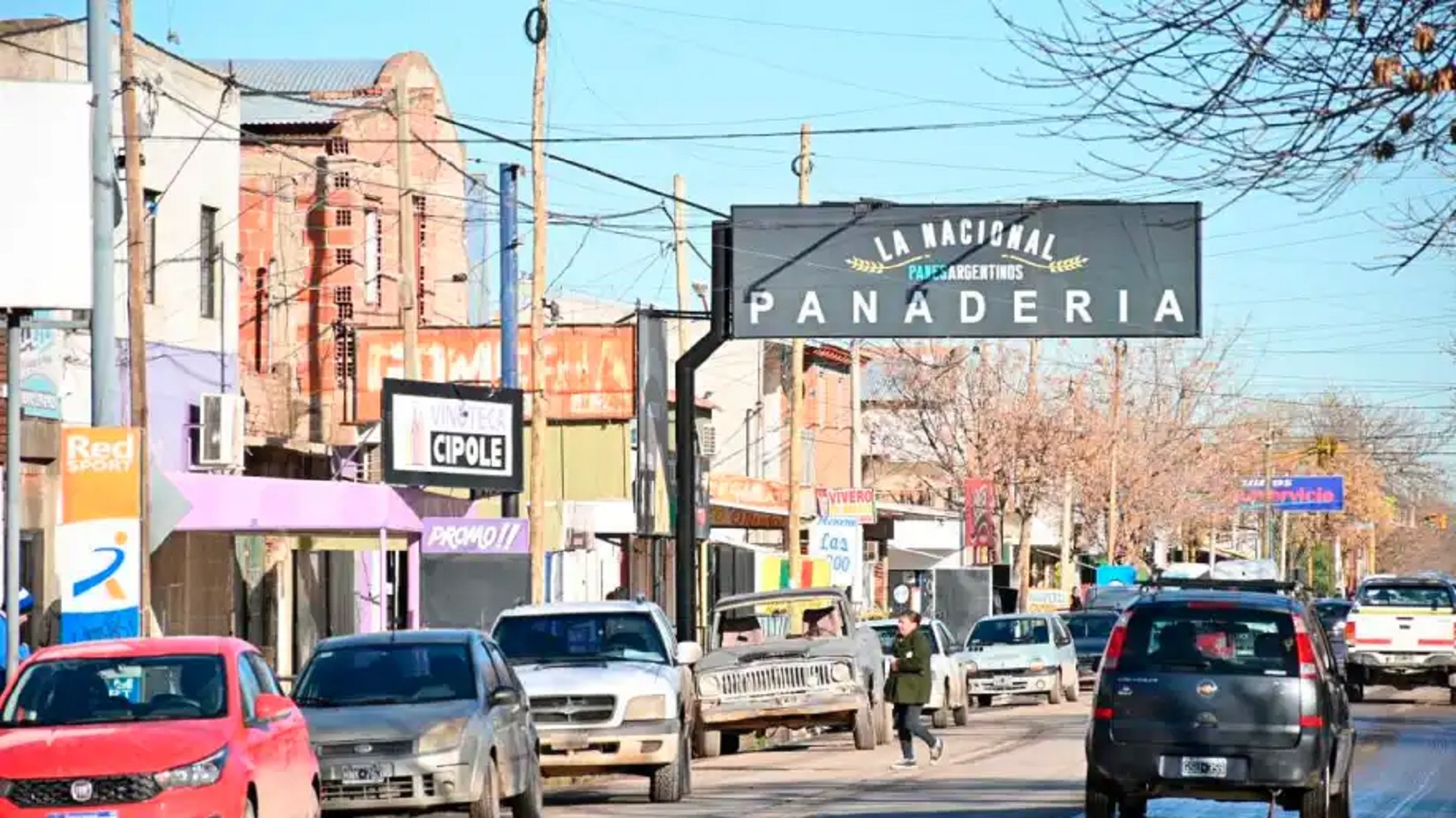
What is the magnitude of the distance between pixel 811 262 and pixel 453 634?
16661mm

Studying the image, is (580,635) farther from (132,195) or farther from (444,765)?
(132,195)

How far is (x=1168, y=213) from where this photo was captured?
3506cm

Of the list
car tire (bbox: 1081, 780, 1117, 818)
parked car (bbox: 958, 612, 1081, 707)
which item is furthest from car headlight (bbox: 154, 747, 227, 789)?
parked car (bbox: 958, 612, 1081, 707)

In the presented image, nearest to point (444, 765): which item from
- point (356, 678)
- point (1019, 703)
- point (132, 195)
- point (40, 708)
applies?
point (356, 678)

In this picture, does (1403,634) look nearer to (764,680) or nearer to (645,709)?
(764,680)

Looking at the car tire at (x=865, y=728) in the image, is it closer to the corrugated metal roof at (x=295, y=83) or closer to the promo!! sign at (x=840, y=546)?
the promo!! sign at (x=840, y=546)

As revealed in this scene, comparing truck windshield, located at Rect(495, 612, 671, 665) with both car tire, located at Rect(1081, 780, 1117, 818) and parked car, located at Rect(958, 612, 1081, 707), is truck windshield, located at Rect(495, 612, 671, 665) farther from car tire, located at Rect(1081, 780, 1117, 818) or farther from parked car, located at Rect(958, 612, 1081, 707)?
parked car, located at Rect(958, 612, 1081, 707)

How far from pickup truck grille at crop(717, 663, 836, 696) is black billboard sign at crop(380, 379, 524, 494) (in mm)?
10304

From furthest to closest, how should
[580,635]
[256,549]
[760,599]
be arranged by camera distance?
[256,549]
[760,599]
[580,635]

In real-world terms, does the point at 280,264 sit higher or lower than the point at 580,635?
higher

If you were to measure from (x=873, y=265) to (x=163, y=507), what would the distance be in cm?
1352

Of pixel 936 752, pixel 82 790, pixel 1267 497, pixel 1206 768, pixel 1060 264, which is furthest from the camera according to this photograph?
pixel 1267 497

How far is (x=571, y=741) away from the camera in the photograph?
23062 mm

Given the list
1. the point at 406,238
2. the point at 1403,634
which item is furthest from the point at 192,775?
the point at 1403,634
